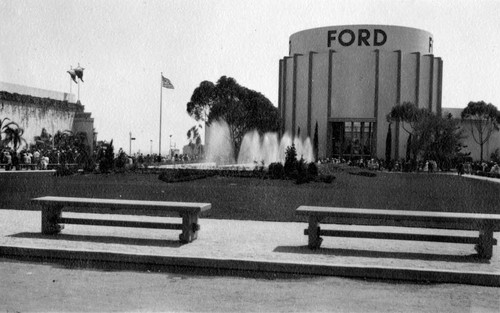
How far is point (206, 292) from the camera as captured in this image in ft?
22.1

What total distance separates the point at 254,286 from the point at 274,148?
2783 inches

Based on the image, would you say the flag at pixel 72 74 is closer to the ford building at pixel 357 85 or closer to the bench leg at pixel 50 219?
the ford building at pixel 357 85

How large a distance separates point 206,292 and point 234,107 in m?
58.0

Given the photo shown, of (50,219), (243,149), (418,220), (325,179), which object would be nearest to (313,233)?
(418,220)

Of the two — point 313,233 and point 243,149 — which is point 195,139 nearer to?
point 243,149

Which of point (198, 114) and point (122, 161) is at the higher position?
point (198, 114)

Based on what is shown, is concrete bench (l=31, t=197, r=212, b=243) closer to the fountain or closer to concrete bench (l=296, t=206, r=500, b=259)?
concrete bench (l=296, t=206, r=500, b=259)

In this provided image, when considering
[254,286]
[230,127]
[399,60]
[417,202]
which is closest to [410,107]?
[399,60]

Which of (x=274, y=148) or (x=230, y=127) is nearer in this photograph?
(x=230, y=127)

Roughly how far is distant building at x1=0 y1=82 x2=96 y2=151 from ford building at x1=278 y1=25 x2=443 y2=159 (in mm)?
30557

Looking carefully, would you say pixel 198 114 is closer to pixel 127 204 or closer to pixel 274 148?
pixel 274 148

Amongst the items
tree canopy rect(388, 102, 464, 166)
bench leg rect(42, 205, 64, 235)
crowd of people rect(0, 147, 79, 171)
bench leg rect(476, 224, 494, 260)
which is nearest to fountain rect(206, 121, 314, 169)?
tree canopy rect(388, 102, 464, 166)

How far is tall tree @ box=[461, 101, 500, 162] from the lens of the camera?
79438 mm

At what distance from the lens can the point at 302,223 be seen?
1217cm
